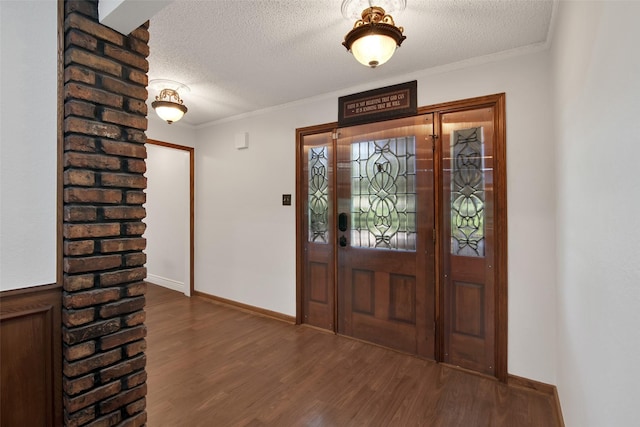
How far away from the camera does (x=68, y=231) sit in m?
1.20

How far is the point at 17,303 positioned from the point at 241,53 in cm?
215

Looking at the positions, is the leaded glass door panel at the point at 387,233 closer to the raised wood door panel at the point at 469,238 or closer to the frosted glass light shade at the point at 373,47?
the raised wood door panel at the point at 469,238

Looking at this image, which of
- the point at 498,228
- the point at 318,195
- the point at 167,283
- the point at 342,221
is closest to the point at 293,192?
the point at 318,195

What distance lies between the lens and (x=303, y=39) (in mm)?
2170

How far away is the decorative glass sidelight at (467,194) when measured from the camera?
2436mm

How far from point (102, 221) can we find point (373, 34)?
174 cm

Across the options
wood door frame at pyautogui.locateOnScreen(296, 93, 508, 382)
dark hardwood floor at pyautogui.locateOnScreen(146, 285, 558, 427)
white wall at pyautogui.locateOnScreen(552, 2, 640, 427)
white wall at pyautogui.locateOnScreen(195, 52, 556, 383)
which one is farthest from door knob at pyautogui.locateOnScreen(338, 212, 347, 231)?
white wall at pyautogui.locateOnScreen(552, 2, 640, 427)

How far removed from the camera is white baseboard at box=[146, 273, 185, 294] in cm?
478

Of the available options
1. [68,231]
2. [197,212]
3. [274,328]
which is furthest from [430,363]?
[197,212]

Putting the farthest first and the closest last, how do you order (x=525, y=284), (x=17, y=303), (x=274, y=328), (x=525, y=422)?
(x=274, y=328) → (x=525, y=284) → (x=525, y=422) → (x=17, y=303)

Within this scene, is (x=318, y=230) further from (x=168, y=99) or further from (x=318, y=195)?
(x=168, y=99)

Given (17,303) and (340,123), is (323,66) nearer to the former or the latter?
(340,123)

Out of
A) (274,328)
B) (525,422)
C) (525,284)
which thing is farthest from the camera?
(274,328)

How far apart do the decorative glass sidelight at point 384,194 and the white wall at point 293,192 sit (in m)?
0.53
